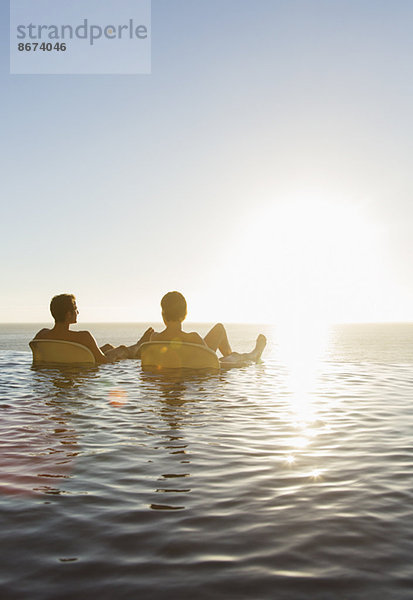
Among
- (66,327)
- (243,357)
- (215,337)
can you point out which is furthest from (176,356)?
(243,357)

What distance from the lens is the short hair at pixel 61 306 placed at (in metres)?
12.7

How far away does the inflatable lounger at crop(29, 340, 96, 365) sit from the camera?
1276 cm

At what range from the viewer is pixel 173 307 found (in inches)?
465

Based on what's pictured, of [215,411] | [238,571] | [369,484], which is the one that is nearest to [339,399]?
[215,411]

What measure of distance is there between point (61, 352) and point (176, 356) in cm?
326

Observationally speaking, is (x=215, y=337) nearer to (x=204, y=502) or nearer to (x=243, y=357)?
(x=243, y=357)

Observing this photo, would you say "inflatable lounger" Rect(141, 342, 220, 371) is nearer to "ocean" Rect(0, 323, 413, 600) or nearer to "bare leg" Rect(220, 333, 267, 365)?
"bare leg" Rect(220, 333, 267, 365)

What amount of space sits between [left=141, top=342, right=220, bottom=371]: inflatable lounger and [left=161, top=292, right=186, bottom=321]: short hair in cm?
66

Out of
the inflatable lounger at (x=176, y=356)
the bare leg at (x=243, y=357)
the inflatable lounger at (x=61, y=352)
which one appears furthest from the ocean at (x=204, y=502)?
the bare leg at (x=243, y=357)

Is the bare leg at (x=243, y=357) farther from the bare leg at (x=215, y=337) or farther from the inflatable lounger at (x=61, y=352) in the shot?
the inflatable lounger at (x=61, y=352)

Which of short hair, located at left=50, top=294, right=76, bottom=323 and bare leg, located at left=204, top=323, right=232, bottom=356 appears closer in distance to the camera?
short hair, located at left=50, top=294, right=76, bottom=323

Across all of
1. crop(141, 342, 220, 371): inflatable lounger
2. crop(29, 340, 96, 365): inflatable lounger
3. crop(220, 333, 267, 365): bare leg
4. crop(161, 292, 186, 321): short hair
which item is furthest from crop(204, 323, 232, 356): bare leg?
crop(29, 340, 96, 365): inflatable lounger

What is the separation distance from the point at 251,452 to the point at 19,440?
105 inches

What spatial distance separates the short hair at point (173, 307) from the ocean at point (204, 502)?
401 centimetres
